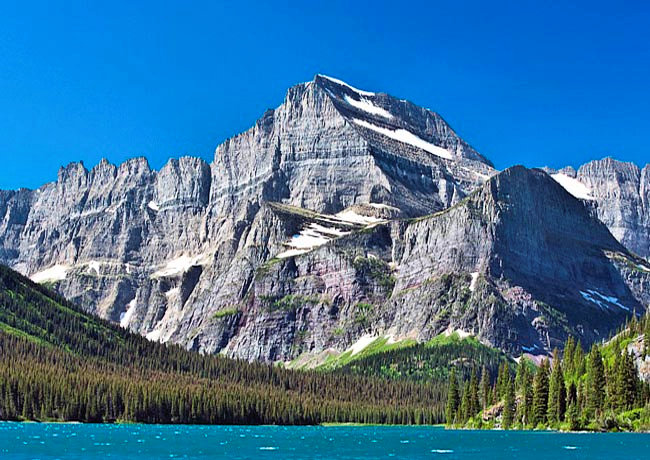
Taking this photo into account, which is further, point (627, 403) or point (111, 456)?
point (627, 403)

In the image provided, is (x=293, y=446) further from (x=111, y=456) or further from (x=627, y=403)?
(x=627, y=403)

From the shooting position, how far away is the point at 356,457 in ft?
478

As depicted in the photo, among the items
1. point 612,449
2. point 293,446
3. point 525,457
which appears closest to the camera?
point 525,457

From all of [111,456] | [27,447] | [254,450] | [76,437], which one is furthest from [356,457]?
[76,437]

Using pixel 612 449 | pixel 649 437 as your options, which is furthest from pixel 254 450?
pixel 649 437

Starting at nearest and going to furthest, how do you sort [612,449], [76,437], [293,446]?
[612,449] → [293,446] → [76,437]

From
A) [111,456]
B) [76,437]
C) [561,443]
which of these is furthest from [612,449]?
[76,437]

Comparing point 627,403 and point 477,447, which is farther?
point 627,403

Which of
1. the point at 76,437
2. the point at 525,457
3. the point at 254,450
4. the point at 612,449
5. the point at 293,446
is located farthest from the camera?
the point at 76,437

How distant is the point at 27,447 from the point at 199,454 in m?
27.1

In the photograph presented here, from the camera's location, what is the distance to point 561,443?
166625mm

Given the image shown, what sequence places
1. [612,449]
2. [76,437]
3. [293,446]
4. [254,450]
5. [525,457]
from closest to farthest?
[525,457], [612,449], [254,450], [293,446], [76,437]

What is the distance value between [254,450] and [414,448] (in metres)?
26.5

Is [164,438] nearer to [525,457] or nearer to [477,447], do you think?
[477,447]
